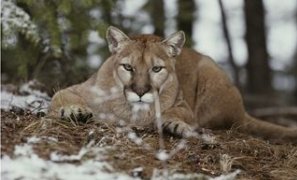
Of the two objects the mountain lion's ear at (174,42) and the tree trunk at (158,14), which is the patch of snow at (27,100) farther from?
the tree trunk at (158,14)

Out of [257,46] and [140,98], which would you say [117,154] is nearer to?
[140,98]

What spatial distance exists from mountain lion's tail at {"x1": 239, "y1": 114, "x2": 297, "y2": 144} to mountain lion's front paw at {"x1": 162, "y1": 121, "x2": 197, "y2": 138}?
133cm

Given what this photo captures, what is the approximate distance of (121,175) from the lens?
13.3ft

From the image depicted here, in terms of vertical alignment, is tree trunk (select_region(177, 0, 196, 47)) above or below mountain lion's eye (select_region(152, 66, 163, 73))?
above

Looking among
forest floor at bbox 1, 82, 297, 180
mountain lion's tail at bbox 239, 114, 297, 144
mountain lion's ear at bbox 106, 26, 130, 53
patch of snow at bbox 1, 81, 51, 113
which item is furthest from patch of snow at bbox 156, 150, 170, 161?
mountain lion's tail at bbox 239, 114, 297, 144

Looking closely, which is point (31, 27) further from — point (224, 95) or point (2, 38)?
point (224, 95)

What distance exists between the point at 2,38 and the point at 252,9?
18.3 feet

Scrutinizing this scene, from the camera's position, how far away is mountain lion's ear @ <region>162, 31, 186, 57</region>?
609cm

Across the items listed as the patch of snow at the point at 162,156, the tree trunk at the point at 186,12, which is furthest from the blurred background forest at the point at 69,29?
the patch of snow at the point at 162,156

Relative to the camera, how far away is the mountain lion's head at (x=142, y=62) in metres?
5.47

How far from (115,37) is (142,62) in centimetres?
52

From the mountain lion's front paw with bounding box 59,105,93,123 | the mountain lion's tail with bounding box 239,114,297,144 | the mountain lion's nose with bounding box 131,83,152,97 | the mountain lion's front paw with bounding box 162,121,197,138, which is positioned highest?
the mountain lion's nose with bounding box 131,83,152,97

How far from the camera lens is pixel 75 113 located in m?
5.34

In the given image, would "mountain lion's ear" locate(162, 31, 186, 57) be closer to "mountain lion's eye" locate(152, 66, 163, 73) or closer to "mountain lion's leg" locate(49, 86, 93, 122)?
"mountain lion's eye" locate(152, 66, 163, 73)
